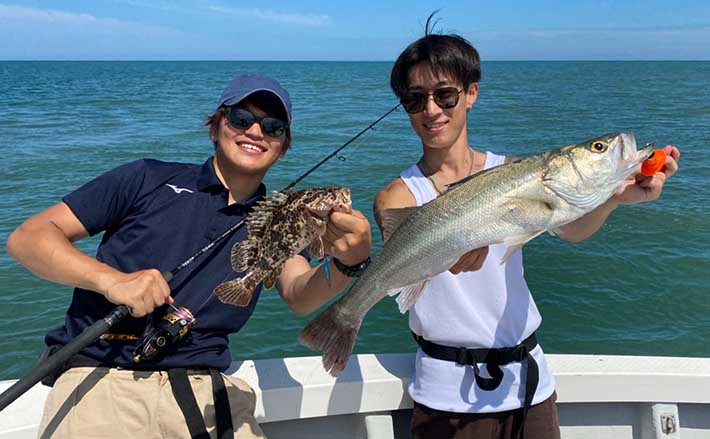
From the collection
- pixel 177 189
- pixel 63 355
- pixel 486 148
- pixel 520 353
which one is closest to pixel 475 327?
pixel 520 353

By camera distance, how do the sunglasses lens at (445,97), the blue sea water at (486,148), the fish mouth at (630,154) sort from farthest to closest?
the blue sea water at (486,148) < the sunglasses lens at (445,97) < the fish mouth at (630,154)

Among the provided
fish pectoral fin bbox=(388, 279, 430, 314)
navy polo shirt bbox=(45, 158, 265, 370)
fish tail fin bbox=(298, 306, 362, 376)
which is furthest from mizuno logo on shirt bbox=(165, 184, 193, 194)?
fish pectoral fin bbox=(388, 279, 430, 314)

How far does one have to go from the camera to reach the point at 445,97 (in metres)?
3.54

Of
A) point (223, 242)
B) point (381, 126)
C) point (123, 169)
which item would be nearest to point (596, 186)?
point (223, 242)

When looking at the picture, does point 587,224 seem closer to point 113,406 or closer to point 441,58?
point 441,58

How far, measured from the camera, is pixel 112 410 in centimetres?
302

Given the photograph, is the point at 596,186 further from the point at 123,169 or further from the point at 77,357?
the point at 77,357

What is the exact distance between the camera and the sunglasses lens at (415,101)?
3561 mm

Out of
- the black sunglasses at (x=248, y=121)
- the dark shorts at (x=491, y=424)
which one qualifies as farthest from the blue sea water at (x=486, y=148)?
the dark shorts at (x=491, y=424)

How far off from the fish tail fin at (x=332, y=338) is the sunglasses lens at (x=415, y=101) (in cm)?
133

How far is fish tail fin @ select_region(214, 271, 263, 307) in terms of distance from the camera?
3092 mm

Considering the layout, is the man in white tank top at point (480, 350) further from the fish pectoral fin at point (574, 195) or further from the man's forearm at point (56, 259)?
the man's forearm at point (56, 259)

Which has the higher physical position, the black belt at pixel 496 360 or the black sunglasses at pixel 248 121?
the black sunglasses at pixel 248 121

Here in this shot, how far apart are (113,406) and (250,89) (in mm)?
1905
